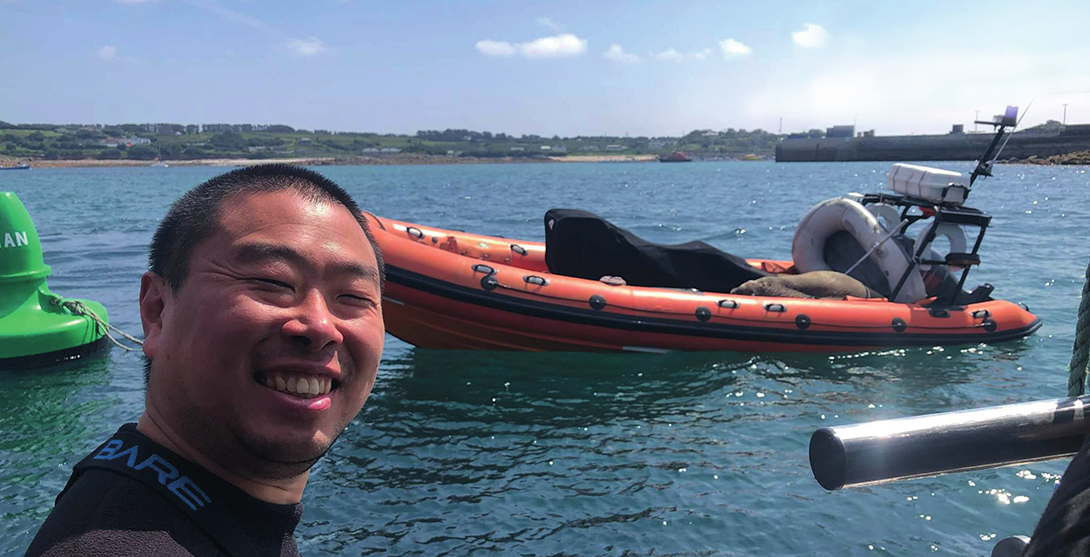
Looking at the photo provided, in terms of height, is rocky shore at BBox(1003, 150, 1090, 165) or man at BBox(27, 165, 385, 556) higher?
rocky shore at BBox(1003, 150, 1090, 165)

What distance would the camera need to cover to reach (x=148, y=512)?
0.95m

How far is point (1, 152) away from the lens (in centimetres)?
10619

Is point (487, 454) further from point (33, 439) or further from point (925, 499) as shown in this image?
point (33, 439)

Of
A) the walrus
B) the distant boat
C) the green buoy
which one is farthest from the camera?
the distant boat

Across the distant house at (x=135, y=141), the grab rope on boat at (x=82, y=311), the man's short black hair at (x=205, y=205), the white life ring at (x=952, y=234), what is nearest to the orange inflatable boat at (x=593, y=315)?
the white life ring at (x=952, y=234)

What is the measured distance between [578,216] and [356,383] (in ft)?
24.0

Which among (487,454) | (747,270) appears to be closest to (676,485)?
(487,454)

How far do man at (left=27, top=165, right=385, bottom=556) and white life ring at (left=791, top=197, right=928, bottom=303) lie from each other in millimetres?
9118

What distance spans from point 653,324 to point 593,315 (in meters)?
0.65

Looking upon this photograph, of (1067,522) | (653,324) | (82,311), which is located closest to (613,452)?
(653,324)

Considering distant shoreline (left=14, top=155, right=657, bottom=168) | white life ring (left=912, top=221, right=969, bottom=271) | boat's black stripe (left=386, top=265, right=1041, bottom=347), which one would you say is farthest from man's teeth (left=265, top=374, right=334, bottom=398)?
distant shoreline (left=14, top=155, right=657, bottom=168)

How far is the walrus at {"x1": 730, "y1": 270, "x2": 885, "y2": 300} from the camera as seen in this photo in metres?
8.70

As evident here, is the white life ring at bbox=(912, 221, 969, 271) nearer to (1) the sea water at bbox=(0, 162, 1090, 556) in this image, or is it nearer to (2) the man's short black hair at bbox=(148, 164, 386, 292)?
(1) the sea water at bbox=(0, 162, 1090, 556)

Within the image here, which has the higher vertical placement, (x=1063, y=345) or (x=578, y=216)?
(x=578, y=216)
